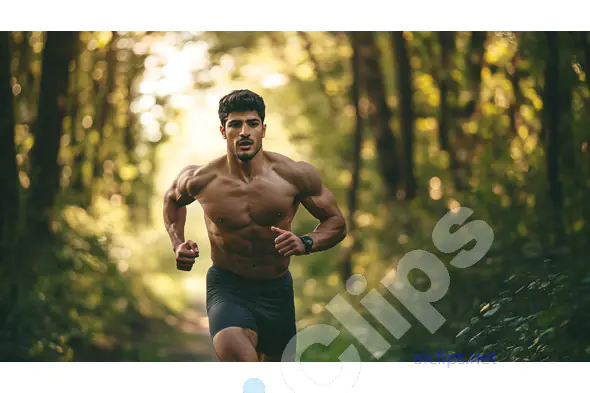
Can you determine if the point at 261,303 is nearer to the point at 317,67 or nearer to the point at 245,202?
the point at 245,202

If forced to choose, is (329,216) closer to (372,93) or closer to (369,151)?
(372,93)

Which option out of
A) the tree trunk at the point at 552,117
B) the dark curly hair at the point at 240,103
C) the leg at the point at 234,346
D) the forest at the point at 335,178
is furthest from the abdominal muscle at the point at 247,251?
the tree trunk at the point at 552,117

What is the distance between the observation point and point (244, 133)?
13.4ft

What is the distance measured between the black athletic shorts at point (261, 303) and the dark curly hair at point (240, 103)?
95cm

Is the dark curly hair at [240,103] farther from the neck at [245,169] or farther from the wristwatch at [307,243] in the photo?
the wristwatch at [307,243]

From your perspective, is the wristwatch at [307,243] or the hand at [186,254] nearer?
the hand at [186,254]

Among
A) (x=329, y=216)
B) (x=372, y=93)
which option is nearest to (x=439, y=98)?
(x=372, y=93)

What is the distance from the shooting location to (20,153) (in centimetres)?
730

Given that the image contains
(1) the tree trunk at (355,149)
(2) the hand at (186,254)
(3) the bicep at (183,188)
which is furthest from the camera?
(1) the tree trunk at (355,149)

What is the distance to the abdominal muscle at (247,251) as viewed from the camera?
427cm

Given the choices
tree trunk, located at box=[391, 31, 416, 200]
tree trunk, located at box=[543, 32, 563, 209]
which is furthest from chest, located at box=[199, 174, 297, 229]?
tree trunk, located at box=[391, 31, 416, 200]

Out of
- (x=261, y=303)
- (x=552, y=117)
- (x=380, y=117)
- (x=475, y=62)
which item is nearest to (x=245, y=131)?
(x=261, y=303)

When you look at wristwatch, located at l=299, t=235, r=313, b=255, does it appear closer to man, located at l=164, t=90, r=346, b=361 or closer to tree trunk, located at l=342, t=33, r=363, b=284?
man, located at l=164, t=90, r=346, b=361

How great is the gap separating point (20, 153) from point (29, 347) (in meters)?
1.98
